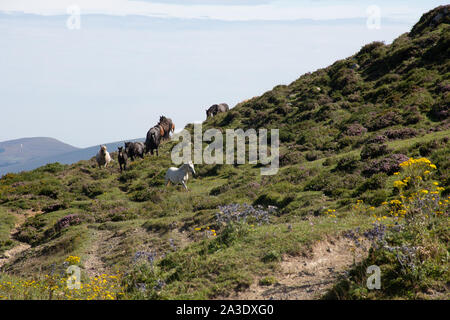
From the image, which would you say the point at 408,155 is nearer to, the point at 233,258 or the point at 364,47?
the point at 233,258

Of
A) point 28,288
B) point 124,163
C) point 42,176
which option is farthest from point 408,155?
point 42,176

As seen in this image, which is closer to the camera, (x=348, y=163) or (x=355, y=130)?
(x=348, y=163)

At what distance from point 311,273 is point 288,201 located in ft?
29.3

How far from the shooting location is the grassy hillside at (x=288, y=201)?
29.5 ft

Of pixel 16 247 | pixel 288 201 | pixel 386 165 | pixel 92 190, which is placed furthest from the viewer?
pixel 92 190

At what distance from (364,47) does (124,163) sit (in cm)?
2982

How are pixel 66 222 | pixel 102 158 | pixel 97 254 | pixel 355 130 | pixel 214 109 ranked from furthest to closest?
pixel 214 109 < pixel 102 158 < pixel 355 130 < pixel 66 222 < pixel 97 254

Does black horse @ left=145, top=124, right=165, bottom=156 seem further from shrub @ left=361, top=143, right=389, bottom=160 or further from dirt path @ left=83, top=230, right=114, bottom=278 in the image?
shrub @ left=361, top=143, right=389, bottom=160

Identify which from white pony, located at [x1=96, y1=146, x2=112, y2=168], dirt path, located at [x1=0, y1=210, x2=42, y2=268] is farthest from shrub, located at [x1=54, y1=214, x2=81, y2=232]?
white pony, located at [x1=96, y1=146, x2=112, y2=168]

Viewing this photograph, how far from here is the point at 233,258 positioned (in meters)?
10.2

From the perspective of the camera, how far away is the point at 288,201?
18.1 m

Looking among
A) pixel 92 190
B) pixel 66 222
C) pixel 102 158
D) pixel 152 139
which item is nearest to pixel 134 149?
pixel 152 139

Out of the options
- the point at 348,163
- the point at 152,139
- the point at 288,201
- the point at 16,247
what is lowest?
the point at 16,247

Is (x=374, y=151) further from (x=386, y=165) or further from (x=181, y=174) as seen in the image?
(x=181, y=174)
